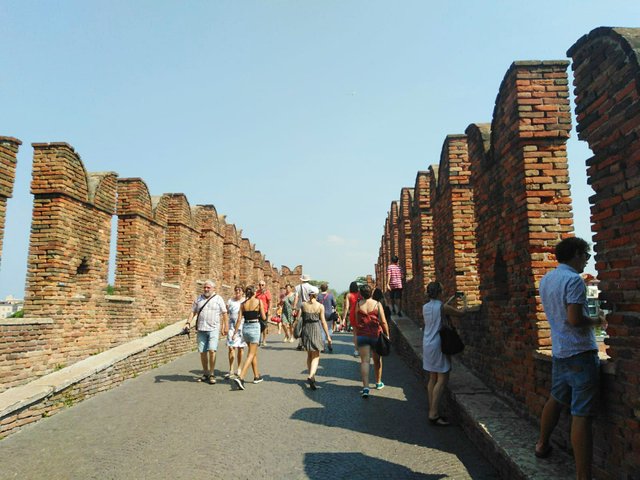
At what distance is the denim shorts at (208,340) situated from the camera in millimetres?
8516

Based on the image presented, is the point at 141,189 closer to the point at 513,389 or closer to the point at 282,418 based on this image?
the point at 282,418

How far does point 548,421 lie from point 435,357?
2016mm

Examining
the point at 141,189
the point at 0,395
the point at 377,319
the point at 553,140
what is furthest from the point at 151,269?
the point at 553,140

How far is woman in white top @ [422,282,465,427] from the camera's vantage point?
5.62 metres

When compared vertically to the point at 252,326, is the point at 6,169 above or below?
above

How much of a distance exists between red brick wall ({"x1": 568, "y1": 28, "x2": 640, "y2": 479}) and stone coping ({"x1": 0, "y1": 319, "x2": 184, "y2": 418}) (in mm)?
6538

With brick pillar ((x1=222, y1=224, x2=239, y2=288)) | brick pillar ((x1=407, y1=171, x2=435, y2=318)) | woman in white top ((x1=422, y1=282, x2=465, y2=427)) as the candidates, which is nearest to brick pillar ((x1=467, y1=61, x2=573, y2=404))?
woman in white top ((x1=422, y1=282, x2=465, y2=427))

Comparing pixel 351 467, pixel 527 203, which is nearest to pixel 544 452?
pixel 351 467

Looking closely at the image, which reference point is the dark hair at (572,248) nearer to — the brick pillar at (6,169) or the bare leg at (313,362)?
the bare leg at (313,362)

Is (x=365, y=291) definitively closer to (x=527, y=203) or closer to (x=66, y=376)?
(x=527, y=203)

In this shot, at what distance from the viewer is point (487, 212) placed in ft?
20.9

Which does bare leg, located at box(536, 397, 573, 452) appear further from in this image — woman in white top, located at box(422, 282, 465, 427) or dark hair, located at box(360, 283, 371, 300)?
dark hair, located at box(360, 283, 371, 300)

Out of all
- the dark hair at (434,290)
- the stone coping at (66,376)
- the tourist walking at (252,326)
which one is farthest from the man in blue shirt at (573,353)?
the stone coping at (66,376)

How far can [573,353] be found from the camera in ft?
11.5
